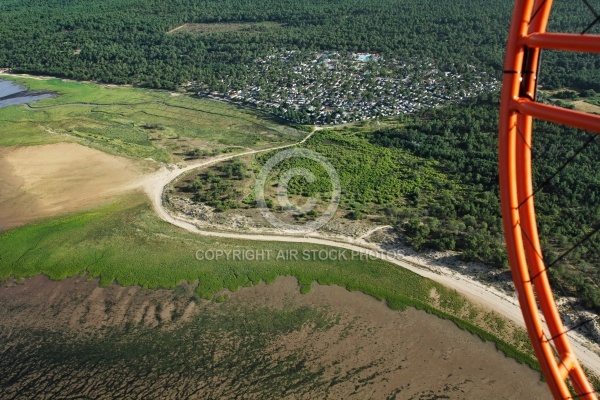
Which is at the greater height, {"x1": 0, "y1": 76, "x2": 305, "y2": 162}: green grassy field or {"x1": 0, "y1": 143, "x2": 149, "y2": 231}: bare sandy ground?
{"x1": 0, "y1": 76, "x2": 305, "y2": 162}: green grassy field

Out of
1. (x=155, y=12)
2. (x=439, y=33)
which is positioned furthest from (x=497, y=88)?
(x=155, y=12)

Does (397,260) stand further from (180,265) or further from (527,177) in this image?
(527,177)

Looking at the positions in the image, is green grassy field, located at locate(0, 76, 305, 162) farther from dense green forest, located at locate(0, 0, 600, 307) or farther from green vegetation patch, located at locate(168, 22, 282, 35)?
green vegetation patch, located at locate(168, 22, 282, 35)

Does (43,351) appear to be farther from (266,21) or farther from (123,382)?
(266,21)

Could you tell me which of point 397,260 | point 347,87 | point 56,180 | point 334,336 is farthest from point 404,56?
point 334,336

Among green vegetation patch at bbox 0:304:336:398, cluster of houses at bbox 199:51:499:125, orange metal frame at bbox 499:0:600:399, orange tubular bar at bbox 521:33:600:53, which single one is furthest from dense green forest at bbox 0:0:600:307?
orange tubular bar at bbox 521:33:600:53

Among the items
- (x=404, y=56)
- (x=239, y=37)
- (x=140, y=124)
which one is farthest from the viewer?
(x=239, y=37)
